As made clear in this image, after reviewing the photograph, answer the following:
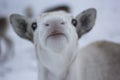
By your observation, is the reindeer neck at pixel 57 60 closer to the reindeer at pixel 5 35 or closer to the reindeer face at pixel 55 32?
the reindeer face at pixel 55 32

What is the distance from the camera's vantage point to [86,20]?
4.27 feet

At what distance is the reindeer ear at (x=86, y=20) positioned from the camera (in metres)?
1.28

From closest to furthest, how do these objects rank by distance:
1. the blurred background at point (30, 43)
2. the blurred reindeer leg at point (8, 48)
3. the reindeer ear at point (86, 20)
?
1. the reindeer ear at point (86, 20)
2. the blurred background at point (30, 43)
3. the blurred reindeer leg at point (8, 48)

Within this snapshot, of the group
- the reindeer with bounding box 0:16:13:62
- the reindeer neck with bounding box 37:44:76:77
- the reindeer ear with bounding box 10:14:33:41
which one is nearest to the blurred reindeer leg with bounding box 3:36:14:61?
the reindeer with bounding box 0:16:13:62

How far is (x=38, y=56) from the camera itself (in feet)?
3.96

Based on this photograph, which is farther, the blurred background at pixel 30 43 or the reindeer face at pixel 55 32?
the blurred background at pixel 30 43

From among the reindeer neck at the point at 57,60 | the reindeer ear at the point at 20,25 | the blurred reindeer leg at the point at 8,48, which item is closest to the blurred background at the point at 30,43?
the blurred reindeer leg at the point at 8,48

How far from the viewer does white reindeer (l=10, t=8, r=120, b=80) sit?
3.77 feet

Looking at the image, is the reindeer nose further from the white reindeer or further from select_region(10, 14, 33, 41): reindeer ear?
select_region(10, 14, 33, 41): reindeer ear

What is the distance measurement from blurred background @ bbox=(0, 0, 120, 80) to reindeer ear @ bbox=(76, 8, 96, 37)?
0.78 meters

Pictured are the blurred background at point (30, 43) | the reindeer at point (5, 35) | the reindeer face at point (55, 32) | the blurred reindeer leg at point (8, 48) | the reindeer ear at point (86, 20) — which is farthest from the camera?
the reindeer at point (5, 35)

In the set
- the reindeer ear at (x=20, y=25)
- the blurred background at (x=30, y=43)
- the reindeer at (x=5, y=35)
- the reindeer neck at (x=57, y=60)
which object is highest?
the reindeer ear at (x=20, y=25)

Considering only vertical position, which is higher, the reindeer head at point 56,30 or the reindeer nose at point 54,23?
the reindeer nose at point 54,23

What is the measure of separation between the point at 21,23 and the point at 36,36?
0.13 metres
